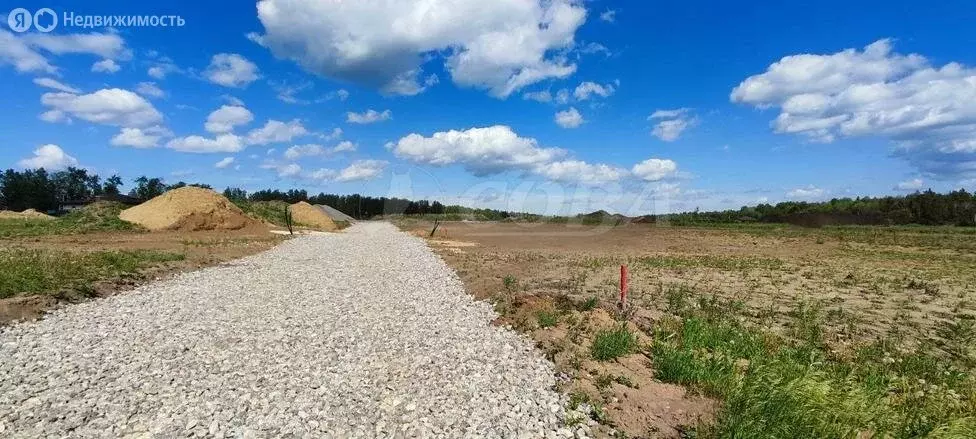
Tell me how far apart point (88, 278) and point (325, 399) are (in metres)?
12.9

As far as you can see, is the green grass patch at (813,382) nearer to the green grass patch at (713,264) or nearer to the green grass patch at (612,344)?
the green grass patch at (612,344)

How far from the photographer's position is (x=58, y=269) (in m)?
15.9

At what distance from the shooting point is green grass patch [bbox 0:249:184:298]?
13.4 m

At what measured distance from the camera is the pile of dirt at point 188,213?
46500mm

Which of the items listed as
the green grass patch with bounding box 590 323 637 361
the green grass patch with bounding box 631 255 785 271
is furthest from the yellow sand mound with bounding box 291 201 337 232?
the green grass patch with bounding box 590 323 637 361

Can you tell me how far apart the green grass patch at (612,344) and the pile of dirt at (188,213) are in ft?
154

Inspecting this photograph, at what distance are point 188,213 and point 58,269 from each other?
3481 centimetres

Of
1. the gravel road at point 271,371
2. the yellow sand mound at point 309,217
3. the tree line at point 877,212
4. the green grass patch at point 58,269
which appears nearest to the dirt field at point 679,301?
the gravel road at point 271,371

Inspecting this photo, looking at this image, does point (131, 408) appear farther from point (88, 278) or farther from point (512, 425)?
point (88, 278)

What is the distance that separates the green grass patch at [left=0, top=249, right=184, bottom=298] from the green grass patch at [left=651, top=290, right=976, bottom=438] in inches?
619

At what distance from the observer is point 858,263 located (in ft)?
103

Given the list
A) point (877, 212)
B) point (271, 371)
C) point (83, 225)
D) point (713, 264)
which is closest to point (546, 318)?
point (271, 371)

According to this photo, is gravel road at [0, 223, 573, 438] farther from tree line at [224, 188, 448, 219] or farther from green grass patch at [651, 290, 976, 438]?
tree line at [224, 188, 448, 219]

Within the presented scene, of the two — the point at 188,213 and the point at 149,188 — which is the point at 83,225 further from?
the point at 149,188
